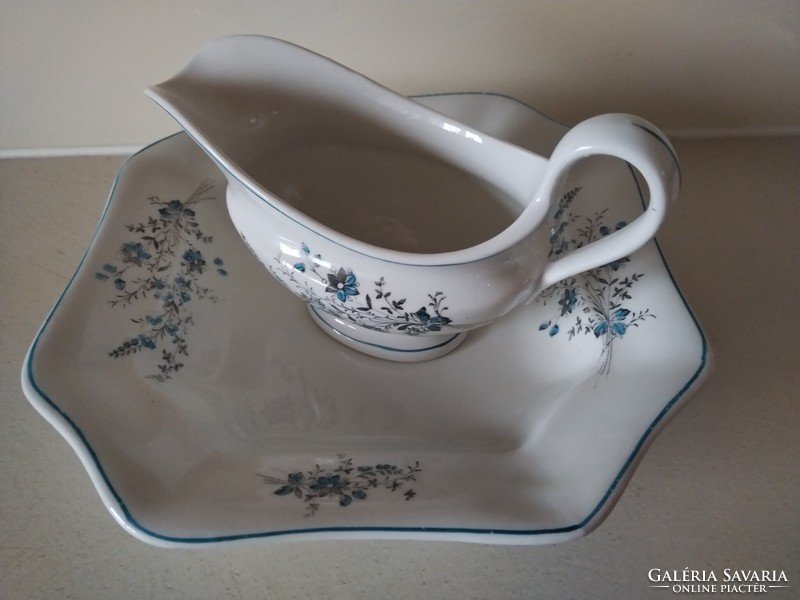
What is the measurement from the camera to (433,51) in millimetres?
560

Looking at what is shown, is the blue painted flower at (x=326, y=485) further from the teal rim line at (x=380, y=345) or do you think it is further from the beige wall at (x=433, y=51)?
the beige wall at (x=433, y=51)

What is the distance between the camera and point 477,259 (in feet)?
1.17

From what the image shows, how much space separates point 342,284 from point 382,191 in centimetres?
12

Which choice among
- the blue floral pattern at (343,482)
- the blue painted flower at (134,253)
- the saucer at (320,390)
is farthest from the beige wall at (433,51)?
the blue floral pattern at (343,482)

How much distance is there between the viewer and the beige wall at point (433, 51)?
52 centimetres

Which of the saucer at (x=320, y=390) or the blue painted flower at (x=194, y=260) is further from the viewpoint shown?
the blue painted flower at (x=194, y=260)

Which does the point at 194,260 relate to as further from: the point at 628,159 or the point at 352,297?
the point at 628,159

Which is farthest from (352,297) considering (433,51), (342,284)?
(433,51)

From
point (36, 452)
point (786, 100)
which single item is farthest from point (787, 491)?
point (36, 452)

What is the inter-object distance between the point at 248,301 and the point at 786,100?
526mm

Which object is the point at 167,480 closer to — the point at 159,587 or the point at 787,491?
the point at 159,587

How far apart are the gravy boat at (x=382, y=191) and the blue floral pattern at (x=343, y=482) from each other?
0.08 metres

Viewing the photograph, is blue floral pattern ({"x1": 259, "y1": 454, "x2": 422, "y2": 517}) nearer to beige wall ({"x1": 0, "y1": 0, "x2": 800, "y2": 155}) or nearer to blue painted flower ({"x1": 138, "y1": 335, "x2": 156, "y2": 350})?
blue painted flower ({"x1": 138, "y1": 335, "x2": 156, "y2": 350})

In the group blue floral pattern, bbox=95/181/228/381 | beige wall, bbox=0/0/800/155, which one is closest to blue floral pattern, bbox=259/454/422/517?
blue floral pattern, bbox=95/181/228/381
